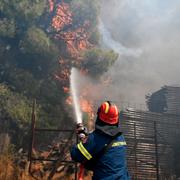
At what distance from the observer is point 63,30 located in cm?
2377

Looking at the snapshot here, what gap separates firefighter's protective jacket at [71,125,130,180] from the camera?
3.59 meters

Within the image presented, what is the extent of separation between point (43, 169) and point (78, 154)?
10594mm

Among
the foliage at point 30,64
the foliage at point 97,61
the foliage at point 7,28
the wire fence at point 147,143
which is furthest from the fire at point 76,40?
the wire fence at point 147,143

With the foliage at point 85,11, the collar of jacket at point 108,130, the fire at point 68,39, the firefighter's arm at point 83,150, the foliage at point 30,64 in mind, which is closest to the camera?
the firefighter's arm at point 83,150

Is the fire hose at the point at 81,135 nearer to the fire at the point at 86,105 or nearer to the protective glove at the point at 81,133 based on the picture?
the protective glove at the point at 81,133

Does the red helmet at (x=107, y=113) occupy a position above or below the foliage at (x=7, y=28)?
below

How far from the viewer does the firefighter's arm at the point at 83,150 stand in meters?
3.57

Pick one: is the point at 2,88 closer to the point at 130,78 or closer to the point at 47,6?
the point at 47,6

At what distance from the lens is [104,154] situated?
12.1 ft

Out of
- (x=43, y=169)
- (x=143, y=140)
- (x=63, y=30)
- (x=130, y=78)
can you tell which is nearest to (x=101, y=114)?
(x=43, y=169)

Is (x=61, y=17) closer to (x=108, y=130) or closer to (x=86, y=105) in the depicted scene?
(x=86, y=105)

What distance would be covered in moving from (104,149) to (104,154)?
58 millimetres

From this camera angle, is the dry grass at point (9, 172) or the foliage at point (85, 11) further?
the foliage at point (85, 11)

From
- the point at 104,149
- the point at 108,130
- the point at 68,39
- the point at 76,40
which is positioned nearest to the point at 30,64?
the point at 68,39
